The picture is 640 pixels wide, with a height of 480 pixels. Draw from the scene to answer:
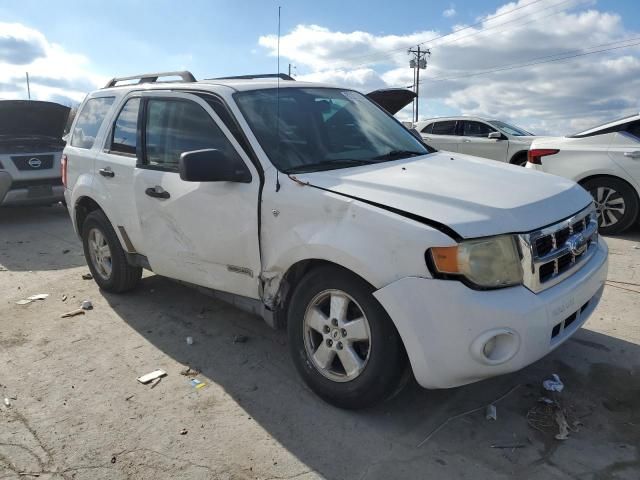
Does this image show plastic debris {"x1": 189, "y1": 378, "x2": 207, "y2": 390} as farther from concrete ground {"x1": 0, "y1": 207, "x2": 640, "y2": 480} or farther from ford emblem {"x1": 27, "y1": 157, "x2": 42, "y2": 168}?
ford emblem {"x1": 27, "y1": 157, "x2": 42, "y2": 168}

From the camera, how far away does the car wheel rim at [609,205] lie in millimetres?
7152

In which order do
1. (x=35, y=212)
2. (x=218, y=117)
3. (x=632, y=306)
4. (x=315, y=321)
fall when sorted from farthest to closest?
(x=35, y=212)
(x=632, y=306)
(x=218, y=117)
(x=315, y=321)

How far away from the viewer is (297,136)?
3531mm

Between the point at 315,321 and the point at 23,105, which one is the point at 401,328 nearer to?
the point at 315,321

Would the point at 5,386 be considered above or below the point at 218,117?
below

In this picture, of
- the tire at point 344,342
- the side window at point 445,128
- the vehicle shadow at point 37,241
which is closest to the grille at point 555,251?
the tire at point 344,342

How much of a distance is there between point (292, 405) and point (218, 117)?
190cm

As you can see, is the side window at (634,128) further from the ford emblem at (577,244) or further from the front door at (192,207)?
the front door at (192,207)

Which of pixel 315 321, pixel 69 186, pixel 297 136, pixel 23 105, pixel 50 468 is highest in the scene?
pixel 23 105

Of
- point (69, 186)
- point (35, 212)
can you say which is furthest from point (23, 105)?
point (69, 186)

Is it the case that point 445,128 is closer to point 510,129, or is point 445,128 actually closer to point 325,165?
point 510,129

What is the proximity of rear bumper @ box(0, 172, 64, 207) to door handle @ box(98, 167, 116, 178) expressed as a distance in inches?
186

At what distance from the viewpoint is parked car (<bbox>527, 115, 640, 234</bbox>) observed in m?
7.07

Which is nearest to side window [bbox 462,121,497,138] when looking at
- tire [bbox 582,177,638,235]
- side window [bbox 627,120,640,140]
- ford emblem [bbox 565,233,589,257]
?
side window [bbox 627,120,640,140]
